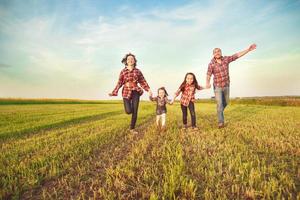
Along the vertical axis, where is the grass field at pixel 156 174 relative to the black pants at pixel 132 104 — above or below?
below

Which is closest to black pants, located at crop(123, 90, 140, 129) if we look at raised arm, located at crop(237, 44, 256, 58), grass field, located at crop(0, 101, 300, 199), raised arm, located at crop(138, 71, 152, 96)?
raised arm, located at crop(138, 71, 152, 96)

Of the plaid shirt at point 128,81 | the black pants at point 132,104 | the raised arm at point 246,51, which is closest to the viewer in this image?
the black pants at point 132,104

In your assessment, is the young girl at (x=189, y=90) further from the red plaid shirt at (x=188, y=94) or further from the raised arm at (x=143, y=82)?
the raised arm at (x=143, y=82)

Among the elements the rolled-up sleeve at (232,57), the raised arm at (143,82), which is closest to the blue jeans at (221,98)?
the rolled-up sleeve at (232,57)

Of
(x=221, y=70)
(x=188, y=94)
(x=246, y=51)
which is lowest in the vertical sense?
(x=188, y=94)

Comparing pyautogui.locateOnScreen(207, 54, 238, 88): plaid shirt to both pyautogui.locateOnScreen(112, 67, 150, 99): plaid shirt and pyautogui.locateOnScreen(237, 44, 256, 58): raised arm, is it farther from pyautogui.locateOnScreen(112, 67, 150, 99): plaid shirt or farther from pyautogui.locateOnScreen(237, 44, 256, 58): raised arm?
pyautogui.locateOnScreen(112, 67, 150, 99): plaid shirt

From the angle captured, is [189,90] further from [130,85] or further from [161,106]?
[130,85]

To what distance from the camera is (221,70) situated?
28.5ft

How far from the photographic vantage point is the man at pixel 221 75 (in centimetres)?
869

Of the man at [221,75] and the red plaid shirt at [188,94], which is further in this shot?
the red plaid shirt at [188,94]

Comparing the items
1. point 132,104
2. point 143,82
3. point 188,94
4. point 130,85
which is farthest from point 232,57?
point 132,104

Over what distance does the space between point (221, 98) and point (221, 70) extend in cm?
108

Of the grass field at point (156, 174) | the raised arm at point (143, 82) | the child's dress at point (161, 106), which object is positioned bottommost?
the grass field at point (156, 174)

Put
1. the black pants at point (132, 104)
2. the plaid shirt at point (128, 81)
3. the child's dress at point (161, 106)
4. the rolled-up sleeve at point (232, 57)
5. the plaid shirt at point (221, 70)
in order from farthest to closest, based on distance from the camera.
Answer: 1. the child's dress at point (161, 106)
2. the rolled-up sleeve at point (232, 57)
3. the plaid shirt at point (221, 70)
4. the plaid shirt at point (128, 81)
5. the black pants at point (132, 104)
